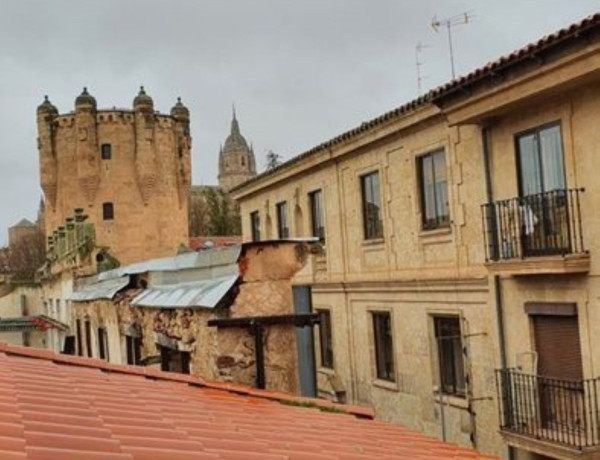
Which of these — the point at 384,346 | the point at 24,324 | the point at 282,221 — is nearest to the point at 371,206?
the point at 384,346

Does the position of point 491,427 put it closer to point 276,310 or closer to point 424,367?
point 424,367

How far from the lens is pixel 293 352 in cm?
873

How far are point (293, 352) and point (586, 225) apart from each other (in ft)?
16.6

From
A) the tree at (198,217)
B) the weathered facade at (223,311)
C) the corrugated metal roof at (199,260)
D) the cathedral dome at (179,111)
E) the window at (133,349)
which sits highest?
the cathedral dome at (179,111)

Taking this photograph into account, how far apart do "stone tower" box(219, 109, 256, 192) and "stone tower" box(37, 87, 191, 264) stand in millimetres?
87612

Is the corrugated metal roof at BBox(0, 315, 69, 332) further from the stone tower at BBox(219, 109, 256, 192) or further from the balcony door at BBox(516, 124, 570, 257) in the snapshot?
the stone tower at BBox(219, 109, 256, 192)

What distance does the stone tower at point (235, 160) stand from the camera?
143500mm

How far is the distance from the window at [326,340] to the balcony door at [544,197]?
8.37 metres

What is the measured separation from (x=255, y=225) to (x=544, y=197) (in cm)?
1495

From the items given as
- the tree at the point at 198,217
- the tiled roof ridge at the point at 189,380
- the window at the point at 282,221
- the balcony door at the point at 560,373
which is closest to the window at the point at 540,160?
the balcony door at the point at 560,373

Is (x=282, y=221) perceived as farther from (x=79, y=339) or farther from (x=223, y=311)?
(x=223, y=311)

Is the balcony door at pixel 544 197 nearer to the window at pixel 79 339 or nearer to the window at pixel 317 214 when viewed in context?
the window at pixel 317 214

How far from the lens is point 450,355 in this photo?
49.8 ft

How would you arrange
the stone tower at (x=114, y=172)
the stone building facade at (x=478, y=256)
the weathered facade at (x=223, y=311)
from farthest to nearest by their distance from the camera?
the stone tower at (x=114, y=172)
the stone building facade at (x=478, y=256)
the weathered facade at (x=223, y=311)
